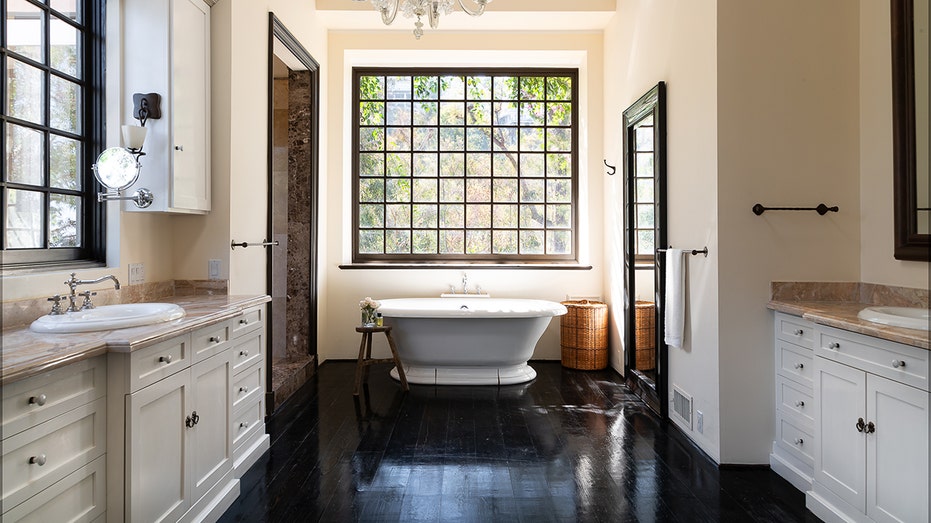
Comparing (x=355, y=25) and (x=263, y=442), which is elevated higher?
(x=355, y=25)

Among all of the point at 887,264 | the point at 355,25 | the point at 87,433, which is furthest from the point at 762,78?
the point at 355,25

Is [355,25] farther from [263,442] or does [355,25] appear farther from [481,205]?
[263,442]

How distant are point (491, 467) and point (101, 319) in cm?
189

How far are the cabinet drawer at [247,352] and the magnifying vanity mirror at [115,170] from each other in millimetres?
883

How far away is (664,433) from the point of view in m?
3.32

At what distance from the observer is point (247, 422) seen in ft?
9.14

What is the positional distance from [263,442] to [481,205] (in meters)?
3.25

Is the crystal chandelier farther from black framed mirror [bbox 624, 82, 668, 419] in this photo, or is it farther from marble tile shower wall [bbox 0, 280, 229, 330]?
marble tile shower wall [bbox 0, 280, 229, 330]

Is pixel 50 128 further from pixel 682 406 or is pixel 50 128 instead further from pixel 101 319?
pixel 682 406

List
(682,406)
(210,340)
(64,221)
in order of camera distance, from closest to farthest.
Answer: (210,340) < (64,221) < (682,406)

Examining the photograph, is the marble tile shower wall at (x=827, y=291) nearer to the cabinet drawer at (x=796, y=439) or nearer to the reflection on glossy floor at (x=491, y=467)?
the cabinet drawer at (x=796, y=439)

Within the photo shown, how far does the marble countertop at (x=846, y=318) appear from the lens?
5.99 feet

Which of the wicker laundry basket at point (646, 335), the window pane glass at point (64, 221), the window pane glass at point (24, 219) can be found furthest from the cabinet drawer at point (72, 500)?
the wicker laundry basket at point (646, 335)

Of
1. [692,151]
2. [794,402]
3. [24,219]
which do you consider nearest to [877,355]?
[794,402]
